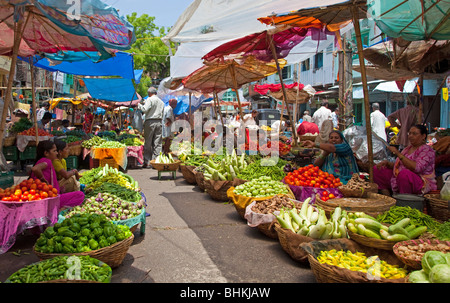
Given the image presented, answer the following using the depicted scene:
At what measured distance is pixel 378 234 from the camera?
12.1ft

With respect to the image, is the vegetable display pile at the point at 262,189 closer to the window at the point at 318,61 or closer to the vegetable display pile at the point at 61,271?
the vegetable display pile at the point at 61,271

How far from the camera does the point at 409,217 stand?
13.3ft

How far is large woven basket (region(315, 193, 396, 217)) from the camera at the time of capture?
4.46 meters

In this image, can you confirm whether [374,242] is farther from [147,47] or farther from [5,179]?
[147,47]

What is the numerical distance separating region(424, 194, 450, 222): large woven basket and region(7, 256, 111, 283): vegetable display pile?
430 cm

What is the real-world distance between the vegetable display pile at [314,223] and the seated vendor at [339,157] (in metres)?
1.87

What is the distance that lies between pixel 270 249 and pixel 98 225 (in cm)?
215

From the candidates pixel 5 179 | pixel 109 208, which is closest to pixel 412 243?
pixel 109 208

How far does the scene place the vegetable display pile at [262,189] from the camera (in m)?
5.56

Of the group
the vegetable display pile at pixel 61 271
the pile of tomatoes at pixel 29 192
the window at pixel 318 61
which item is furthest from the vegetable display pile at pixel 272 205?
the window at pixel 318 61

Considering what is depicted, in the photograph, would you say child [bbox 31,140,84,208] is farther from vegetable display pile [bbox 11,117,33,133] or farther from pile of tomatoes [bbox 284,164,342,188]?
vegetable display pile [bbox 11,117,33,133]

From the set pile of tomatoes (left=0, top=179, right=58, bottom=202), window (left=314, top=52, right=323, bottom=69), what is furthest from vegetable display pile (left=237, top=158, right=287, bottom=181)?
window (left=314, top=52, right=323, bottom=69)

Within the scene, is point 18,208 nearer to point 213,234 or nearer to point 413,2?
point 213,234
